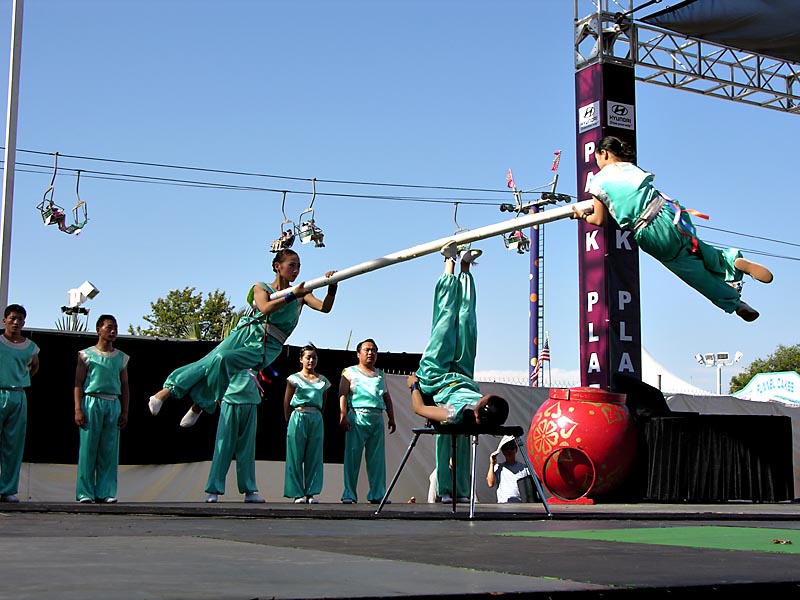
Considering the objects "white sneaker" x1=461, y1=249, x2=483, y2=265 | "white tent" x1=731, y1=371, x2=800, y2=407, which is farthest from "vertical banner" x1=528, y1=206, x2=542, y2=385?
"white sneaker" x1=461, y1=249, x2=483, y2=265

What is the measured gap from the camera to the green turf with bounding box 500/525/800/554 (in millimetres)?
3814

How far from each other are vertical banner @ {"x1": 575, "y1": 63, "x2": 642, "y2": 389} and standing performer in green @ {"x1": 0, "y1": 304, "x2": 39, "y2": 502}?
6.27m

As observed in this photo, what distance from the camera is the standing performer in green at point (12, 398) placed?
756 cm

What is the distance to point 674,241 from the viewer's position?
487 cm

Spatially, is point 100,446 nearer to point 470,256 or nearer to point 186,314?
point 470,256

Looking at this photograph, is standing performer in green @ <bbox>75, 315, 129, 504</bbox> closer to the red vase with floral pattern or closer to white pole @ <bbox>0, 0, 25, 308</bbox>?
the red vase with floral pattern

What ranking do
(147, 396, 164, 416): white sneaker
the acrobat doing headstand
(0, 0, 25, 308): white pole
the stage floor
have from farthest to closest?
(0, 0, 25, 308): white pole, (147, 396, 164, 416): white sneaker, the acrobat doing headstand, the stage floor

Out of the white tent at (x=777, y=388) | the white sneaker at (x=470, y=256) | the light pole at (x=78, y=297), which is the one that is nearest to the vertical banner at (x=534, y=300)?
the white tent at (x=777, y=388)

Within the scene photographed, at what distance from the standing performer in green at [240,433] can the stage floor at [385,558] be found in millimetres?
2877

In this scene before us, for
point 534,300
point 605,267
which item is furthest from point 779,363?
point 605,267

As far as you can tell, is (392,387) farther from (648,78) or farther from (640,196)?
(640,196)

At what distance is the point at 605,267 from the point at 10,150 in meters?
7.61

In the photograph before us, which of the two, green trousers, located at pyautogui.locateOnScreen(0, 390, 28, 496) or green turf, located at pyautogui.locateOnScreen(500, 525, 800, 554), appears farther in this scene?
green trousers, located at pyautogui.locateOnScreen(0, 390, 28, 496)

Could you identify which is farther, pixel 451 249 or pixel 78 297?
pixel 78 297
